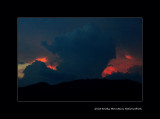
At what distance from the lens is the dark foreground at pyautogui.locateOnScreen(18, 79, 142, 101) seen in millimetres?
3600

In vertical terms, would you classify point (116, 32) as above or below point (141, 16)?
below

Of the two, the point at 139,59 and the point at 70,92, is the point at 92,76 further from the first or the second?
the point at 139,59

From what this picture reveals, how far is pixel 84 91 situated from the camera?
11.9 feet

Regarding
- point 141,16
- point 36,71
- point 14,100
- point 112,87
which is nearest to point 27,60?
point 36,71

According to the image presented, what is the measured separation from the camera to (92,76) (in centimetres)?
359

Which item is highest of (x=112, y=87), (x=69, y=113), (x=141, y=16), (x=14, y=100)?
(x=141, y=16)

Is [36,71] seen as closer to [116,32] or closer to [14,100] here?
[14,100]

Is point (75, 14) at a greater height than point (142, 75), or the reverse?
point (75, 14)

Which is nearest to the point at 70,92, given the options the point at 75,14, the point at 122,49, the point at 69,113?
the point at 69,113

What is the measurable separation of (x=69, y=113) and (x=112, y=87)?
1138mm

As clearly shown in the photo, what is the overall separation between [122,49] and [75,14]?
135cm

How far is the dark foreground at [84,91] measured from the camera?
3600 millimetres

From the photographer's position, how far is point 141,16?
3.65 m

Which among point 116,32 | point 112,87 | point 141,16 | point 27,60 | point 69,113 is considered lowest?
point 69,113
